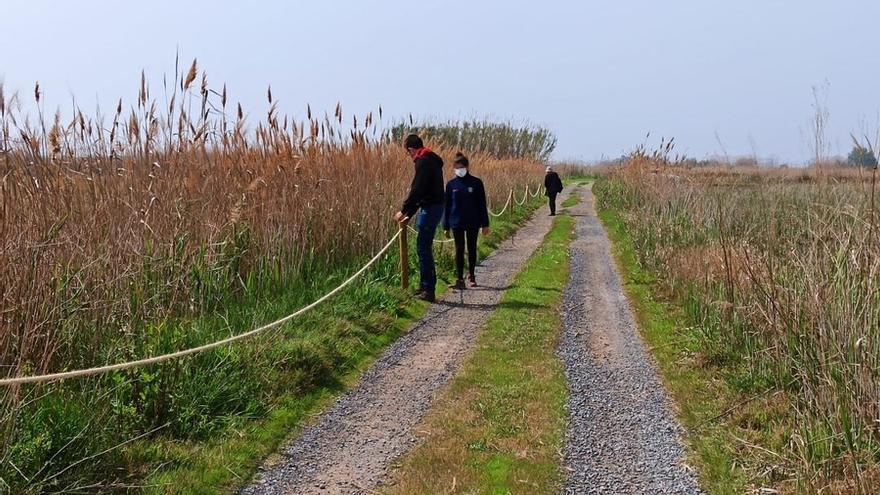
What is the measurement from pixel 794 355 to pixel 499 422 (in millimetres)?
2077

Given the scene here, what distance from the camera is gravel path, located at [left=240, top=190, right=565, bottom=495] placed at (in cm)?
410

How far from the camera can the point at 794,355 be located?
16.1 feet

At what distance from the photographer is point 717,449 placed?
14.6ft

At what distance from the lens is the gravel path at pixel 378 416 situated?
4.10 metres

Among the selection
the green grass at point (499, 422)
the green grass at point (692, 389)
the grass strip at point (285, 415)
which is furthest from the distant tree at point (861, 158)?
the grass strip at point (285, 415)

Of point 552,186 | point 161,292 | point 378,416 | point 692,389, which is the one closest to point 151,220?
point 161,292

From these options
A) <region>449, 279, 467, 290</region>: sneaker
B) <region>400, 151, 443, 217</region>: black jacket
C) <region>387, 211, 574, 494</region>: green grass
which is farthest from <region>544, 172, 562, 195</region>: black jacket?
<region>387, 211, 574, 494</region>: green grass

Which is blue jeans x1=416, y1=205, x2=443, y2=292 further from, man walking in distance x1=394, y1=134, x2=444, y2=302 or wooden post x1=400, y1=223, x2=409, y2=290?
wooden post x1=400, y1=223, x2=409, y2=290

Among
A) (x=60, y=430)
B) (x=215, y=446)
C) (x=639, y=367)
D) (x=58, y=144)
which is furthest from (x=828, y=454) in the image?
(x=58, y=144)

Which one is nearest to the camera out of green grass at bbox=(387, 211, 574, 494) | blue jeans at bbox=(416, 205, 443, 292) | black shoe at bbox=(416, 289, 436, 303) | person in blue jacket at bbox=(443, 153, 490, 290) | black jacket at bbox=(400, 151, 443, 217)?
green grass at bbox=(387, 211, 574, 494)

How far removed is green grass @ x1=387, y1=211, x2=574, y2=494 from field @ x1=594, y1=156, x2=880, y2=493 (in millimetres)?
969

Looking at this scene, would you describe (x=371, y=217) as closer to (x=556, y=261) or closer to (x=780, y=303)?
(x=556, y=261)

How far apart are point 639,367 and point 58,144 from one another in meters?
5.31

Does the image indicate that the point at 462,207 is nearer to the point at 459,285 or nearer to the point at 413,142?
the point at 459,285
